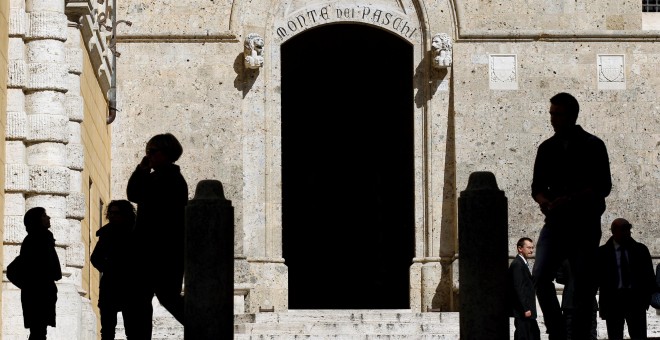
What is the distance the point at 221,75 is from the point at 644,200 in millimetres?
6688

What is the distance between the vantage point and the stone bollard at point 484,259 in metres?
13.7

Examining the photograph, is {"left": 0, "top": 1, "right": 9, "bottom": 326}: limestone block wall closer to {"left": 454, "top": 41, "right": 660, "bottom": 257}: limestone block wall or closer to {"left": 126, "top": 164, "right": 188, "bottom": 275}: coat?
{"left": 126, "top": 164, "right": 188, "bottom": 275}: coat

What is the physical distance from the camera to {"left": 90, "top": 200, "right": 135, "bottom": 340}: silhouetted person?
49.6 ft

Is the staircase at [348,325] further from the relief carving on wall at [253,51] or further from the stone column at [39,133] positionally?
the relief carving on wall at [253,51]

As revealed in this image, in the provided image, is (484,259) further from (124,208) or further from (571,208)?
(124,208)

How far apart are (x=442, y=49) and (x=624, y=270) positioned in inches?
353

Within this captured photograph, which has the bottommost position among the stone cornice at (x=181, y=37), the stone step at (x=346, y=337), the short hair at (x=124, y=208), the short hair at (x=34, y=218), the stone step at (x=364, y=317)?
the stone step at (x=346, y=337)

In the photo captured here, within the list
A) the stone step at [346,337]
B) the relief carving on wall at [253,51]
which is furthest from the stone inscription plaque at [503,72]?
the stone step at [346,337]

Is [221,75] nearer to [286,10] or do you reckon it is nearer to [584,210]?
[286,10]

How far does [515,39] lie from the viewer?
26781 millimetres

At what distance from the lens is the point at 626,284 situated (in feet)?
59.5

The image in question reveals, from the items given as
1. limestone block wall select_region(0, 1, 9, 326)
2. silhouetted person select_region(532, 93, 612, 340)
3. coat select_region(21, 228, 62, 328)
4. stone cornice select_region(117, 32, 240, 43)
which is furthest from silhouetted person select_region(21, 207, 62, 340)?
stone cornice select_region(117, 32, 240, 43)

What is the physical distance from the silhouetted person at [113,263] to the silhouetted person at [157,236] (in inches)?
9.6

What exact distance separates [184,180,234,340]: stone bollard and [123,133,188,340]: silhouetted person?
53 centimetres
